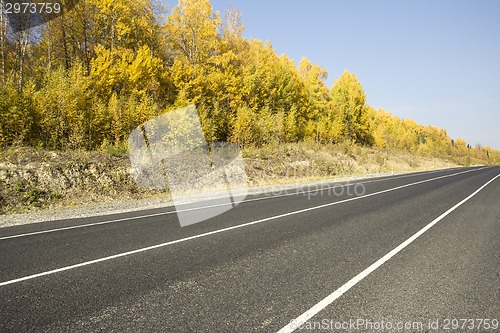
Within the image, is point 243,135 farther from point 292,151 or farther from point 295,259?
point 295,259

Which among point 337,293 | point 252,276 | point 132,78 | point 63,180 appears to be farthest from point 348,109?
point 337,293

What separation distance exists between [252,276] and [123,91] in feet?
62.3

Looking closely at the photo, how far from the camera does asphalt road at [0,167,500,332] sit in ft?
10.1

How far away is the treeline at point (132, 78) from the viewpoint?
15.7 m

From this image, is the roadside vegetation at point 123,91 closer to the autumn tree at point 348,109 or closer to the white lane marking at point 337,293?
the autumn tree at point 348,109

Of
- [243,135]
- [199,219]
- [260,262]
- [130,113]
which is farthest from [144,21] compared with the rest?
[260,262]

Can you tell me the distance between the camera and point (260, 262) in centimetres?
488

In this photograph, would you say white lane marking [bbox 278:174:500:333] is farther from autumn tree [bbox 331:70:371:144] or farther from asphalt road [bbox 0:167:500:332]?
autumn tree [bbox 331:70:371:144]

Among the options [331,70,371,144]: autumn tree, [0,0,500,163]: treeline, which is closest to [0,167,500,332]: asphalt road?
[0,0,500,163]: treeline

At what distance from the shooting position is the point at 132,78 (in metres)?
19.5

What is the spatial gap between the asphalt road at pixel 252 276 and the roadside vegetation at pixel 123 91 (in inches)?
316

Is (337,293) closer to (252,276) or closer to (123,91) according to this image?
(252,276)

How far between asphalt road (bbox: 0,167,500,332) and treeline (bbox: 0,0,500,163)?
9730 millimetres

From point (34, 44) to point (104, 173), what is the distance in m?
11.2
